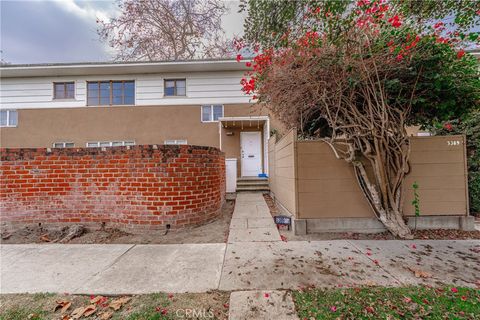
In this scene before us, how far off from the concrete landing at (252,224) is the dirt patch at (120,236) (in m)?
0.26

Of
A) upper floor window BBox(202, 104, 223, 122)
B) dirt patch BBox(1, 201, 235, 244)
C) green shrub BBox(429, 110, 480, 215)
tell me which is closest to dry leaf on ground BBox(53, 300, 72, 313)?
dirt patch BBox(1, 201, 235, 244)

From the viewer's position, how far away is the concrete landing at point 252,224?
3576mm

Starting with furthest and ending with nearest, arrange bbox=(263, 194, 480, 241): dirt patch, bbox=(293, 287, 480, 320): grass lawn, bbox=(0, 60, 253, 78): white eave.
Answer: bbox=(0, 60, 253, 78): white eave → bbox=(263, 194, 480, 241): dirt patch → bbox=(293, 287, 480, 320): grass lawn

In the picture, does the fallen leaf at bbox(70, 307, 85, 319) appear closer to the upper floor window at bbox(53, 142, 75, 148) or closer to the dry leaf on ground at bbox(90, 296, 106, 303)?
the dry leaf on ground at bbox(90, 296, 106, 303)

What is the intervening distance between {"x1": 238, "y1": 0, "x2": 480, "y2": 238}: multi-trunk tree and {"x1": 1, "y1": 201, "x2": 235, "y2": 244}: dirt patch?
2991mm

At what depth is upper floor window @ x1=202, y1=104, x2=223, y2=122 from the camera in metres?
9.23

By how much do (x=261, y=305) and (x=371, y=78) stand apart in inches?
156

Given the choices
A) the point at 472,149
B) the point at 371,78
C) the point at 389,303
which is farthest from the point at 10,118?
the point at 472,149

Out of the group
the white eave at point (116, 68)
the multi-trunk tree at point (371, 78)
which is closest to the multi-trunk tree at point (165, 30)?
the white eave at point (116, 68)

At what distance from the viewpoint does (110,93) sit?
934 centimetres

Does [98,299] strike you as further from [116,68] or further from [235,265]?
[116,68]

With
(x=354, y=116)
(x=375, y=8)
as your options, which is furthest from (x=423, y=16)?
(x=354, y=116)

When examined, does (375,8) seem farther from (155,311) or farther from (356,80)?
(155,311)

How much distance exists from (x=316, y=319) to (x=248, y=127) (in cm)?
800
